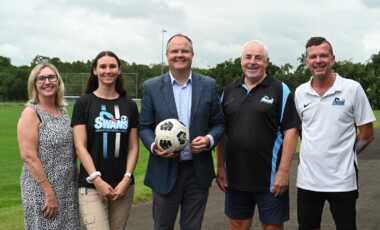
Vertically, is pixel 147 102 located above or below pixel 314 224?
above

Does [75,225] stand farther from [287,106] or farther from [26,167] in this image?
[287,106]

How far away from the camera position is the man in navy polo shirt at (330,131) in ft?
18.6

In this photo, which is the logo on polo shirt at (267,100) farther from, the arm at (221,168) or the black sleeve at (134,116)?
the black sleeve at (134,116)

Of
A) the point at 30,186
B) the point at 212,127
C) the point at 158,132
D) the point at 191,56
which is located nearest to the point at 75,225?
the point at 30,186

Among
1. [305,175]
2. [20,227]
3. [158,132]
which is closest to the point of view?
[158,132]

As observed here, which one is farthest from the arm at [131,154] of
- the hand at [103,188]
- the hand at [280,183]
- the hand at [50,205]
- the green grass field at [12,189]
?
the green grass field at [12,189]

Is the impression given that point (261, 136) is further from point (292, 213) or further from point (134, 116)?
point (292, 213)

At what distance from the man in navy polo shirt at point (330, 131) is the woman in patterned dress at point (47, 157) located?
2374mm

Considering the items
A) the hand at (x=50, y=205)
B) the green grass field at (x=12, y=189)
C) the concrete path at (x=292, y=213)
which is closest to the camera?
the hand at (x=50, y=205)

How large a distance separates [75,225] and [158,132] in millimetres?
1294

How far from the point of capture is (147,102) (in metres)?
5.78

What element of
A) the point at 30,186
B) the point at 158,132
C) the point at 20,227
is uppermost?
the point at 158,132

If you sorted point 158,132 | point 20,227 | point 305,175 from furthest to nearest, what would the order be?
point 20,227 → point 305,175 → point 158,132

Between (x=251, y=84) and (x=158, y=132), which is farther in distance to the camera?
(x=251, y=84)
